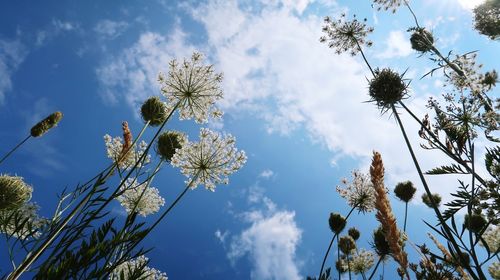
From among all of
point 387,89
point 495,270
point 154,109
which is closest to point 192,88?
point 154,109

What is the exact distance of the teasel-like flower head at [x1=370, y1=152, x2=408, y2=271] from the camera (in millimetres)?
1948

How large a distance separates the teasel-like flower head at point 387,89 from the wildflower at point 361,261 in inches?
252

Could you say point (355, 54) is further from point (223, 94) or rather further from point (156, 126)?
point (156, 126)

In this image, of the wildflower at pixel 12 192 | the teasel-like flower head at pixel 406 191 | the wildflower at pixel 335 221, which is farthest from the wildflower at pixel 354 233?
the wildflower at pixel 12 192

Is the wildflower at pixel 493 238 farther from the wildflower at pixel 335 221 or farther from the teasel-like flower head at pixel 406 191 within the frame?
the wildflower at pixel 335 221

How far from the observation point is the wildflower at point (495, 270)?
264 inches

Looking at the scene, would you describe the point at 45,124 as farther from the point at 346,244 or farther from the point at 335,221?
the point at 346,244

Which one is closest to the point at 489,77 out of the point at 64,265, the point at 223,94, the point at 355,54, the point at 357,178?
the point at 355,54

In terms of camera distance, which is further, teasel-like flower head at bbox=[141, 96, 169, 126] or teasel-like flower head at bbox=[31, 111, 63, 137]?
teasel-like flower head at bbox=[141, 96, 169, 126]

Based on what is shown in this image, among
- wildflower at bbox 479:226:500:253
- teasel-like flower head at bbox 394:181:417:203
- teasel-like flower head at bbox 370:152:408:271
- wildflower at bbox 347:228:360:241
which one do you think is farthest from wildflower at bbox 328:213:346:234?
teasel-like flower head at bbox 370:152:408:271

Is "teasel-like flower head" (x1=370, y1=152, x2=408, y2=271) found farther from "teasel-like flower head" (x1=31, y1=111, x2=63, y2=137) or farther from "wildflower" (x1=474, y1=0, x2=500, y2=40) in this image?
"teasel-like flower head" (x1=31, y1=111, x2=63, y2=137)

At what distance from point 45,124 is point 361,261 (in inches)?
402

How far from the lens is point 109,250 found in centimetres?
280

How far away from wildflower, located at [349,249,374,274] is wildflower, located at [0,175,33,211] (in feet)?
32.0
